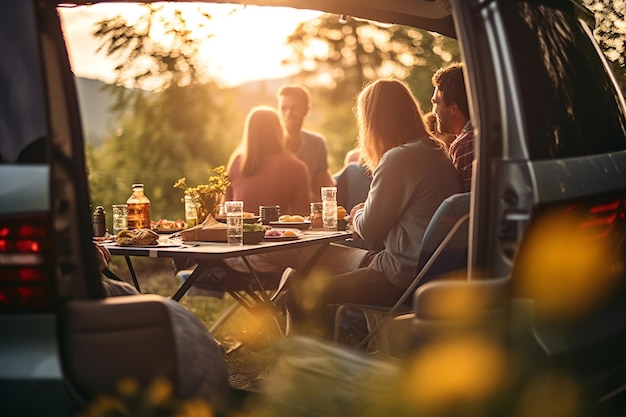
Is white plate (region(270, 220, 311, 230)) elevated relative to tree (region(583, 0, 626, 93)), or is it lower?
lower

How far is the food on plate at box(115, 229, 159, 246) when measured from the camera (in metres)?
5.47

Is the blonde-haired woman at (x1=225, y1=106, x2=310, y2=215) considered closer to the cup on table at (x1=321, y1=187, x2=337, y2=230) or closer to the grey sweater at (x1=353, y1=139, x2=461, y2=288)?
the cup on table at (x1=321, y1=187, x2=337, y2=230)

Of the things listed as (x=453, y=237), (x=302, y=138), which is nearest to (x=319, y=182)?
(x=302, y=138)

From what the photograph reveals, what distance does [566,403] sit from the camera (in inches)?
103

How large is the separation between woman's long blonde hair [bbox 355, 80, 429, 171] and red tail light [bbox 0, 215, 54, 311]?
2.83 metres

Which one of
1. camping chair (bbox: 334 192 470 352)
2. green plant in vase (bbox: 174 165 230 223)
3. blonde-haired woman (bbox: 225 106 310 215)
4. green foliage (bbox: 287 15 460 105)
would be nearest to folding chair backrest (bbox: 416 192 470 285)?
camping chair (bbox: 334 192 470 352)

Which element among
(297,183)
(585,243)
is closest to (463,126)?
(297,183)

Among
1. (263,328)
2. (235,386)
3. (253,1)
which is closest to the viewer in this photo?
(253,1)

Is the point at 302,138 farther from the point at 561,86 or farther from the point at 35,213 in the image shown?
the point at 35,213

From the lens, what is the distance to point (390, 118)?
557 centimetres

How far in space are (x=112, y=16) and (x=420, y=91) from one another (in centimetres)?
1095

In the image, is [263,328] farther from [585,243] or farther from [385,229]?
[585,243]

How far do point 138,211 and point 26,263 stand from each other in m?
3.21

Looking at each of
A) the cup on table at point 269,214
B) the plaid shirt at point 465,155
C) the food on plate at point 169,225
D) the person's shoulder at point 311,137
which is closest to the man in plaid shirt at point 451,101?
the plaid shirt at point 465,155
